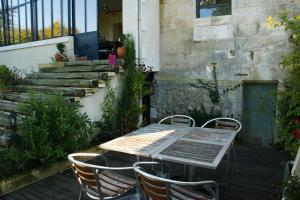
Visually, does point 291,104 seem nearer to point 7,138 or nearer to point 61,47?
point 7,138

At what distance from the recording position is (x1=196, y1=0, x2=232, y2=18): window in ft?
21.9

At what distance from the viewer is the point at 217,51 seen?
6.70m

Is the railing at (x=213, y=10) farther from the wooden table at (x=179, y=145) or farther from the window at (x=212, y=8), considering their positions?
the wooden table at (x=179, y=145)

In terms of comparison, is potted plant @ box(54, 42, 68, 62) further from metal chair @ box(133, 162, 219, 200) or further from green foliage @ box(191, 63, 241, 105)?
metal chair @ box(133, 162, 219, 200)

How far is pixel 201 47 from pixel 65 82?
325 cm

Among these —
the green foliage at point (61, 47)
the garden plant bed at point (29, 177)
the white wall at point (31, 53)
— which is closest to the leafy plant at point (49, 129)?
the garden plant bed at point (29, 177)

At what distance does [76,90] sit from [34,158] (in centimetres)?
159

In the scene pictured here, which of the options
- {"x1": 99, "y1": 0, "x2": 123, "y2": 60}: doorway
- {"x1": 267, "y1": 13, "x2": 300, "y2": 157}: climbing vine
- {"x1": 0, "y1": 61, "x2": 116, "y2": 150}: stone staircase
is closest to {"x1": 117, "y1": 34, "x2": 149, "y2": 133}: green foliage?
{"x1": 0, "y1": 61, "x2": 116, "y2": 150}: stone staircase

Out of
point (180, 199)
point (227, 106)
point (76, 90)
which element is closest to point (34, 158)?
point (76, 90)

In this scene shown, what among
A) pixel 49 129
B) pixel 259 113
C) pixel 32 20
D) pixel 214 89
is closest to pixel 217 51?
pixel 214 89

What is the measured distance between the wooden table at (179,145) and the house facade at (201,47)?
8.77 ft

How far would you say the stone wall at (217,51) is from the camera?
20.0 ft

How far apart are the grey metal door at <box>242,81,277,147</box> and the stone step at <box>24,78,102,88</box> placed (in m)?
3.37

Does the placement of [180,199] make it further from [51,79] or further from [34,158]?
[51,79]
